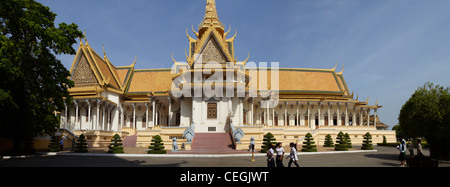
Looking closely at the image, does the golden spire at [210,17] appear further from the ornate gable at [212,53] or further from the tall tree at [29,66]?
the tall tree at [29,66]

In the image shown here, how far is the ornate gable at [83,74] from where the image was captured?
3341 cm

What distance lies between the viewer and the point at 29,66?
1666 cm

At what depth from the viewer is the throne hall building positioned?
94.3ft

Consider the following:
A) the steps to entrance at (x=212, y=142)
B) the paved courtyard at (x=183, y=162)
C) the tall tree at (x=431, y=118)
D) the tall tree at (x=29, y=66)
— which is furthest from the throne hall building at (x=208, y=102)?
the tall tree at (x=431, y=118)

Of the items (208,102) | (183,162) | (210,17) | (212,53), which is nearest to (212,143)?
(208,102)

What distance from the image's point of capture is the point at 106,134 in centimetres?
3019

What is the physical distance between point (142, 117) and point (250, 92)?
17.0 meters

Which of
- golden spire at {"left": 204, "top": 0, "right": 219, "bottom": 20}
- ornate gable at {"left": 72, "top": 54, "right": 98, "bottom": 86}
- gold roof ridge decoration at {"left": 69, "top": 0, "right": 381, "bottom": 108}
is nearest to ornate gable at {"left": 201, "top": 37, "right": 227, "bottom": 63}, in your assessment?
gold roof ridge decoration at {"left": 69, "top": 0, "right": 381, "bottom": 108}

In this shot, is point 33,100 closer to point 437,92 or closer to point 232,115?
point 232,115

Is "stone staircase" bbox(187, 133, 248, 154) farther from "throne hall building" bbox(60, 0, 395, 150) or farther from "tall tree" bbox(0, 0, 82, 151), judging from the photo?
"tall tree" bbox(0, 0, 82, 151)

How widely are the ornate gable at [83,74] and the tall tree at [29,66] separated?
15.0 metres

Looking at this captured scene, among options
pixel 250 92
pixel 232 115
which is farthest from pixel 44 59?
pixel 250 92

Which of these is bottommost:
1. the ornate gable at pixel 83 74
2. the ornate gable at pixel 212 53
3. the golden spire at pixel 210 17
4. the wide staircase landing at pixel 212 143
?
the wide staircase landing at pixel 212 143

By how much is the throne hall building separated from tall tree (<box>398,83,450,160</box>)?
10.9 meters
